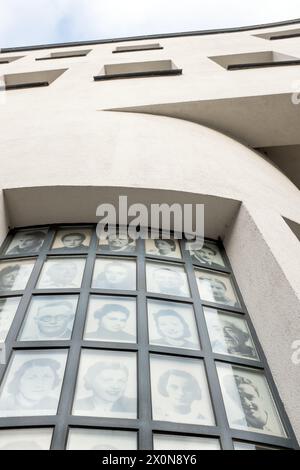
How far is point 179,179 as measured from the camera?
15.2 ft

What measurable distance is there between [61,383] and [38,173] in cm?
251

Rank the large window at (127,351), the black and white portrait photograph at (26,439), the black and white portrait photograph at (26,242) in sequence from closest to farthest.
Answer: the black and white portrait photograph at (26,439) → the large window at (127,351) → the black and white portrait photograph at (26,242)

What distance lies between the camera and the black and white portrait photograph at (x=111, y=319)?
3.34 metres

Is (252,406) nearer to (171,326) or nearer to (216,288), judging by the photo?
(171,326)

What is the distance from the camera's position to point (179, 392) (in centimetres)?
295

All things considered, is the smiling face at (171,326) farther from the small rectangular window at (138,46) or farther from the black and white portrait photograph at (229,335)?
the small rectangular window at (138,46)

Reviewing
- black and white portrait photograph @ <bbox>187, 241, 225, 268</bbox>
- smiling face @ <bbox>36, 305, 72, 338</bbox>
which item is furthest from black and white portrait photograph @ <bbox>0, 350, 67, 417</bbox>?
black and white portrait photograph @ <bbox>187, 241, 225, 268</bbox>

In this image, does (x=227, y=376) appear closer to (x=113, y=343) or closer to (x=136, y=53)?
(x=113, y=343)

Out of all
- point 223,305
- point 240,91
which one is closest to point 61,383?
point 223,305

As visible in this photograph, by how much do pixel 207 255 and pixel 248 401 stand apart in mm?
1827

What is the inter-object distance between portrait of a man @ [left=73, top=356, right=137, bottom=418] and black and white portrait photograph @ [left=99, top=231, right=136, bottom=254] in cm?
148

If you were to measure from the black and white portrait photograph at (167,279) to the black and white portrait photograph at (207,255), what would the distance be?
273mm

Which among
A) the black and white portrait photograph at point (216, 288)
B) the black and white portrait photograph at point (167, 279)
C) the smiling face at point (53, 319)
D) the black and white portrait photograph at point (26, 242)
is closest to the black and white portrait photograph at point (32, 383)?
the smiling face at point (53, 319)

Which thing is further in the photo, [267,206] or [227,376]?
[267,206]
